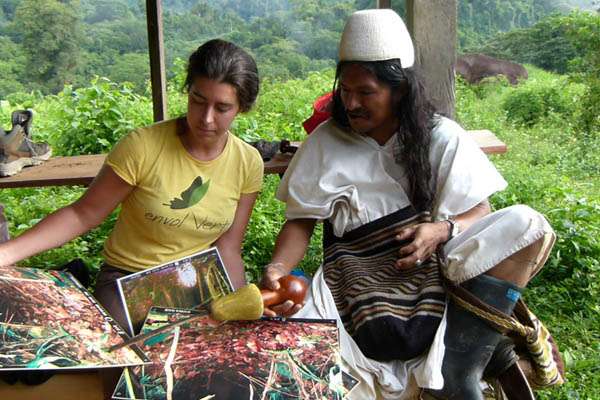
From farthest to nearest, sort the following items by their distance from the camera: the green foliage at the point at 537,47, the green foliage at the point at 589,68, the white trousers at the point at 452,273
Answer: the green foliage at the point at 537,47 → the green foliage at the point at 589,68 → the white trousers at the point at 452,273

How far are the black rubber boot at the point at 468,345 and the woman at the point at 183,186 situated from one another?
0.80 m

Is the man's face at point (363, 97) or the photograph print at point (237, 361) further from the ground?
the man's face at point (363, 97)

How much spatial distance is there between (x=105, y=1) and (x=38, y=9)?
0.73 meters

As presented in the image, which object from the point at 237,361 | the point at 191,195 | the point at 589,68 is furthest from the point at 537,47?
the point at 237,361

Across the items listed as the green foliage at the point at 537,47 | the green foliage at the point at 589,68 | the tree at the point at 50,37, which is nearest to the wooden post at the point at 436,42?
the green foliage at the point at 589,68

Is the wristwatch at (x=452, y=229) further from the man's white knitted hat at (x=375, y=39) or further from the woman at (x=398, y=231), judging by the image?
the man's white knitted hat at (x=375, y=39)

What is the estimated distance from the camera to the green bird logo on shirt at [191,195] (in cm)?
234

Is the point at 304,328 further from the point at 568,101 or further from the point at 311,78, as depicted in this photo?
the point at 568,101

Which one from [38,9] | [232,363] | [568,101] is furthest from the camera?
[568,101]

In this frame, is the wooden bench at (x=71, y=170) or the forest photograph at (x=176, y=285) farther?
the wooden bench at (x=71, y=170)

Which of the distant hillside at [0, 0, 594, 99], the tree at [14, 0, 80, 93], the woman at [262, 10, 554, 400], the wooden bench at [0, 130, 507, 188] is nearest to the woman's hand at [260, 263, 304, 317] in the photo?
the woman at [262, 10, 554, 400]

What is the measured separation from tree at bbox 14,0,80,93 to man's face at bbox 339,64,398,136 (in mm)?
6512

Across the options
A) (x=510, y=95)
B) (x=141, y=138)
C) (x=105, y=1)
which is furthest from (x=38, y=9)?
(x=141, y=138)

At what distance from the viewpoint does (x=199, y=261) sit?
2.13m
